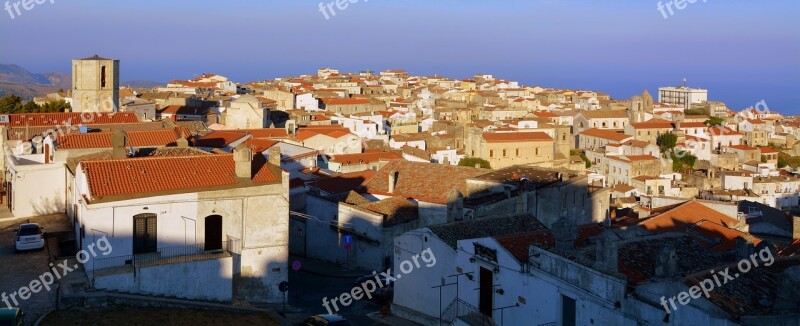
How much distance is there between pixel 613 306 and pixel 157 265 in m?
9.80

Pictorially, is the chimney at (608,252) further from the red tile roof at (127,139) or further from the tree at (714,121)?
the tree at (714,121)

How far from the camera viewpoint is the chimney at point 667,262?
48.4 feet

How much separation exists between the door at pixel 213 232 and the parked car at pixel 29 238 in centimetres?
430

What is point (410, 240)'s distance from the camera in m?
20.8

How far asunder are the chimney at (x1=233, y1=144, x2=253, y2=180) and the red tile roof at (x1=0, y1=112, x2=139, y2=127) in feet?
49.8

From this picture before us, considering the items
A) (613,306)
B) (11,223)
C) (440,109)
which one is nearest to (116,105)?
(11,223)

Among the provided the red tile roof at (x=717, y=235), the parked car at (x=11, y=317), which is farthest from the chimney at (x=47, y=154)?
the red tile roof at (x=717, y=235)

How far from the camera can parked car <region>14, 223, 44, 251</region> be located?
20281 mm

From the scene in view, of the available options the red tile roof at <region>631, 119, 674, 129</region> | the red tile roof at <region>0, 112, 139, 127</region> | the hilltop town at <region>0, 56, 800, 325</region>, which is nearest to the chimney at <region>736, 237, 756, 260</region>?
the hilltop town at <region>0, 56, 800, 325</region>

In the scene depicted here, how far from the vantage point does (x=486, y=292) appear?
1789 cm

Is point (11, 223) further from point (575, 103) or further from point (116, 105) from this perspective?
point (575, 103)

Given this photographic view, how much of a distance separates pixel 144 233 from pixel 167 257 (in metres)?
0.74

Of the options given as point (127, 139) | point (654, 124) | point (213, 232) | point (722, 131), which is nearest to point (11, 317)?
point (213, 232)

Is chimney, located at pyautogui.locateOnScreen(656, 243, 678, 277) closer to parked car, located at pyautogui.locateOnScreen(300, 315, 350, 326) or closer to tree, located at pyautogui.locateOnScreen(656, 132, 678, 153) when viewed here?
parked car, located at pyautogui.locateOnScreen(300, 315, 350, 326)
